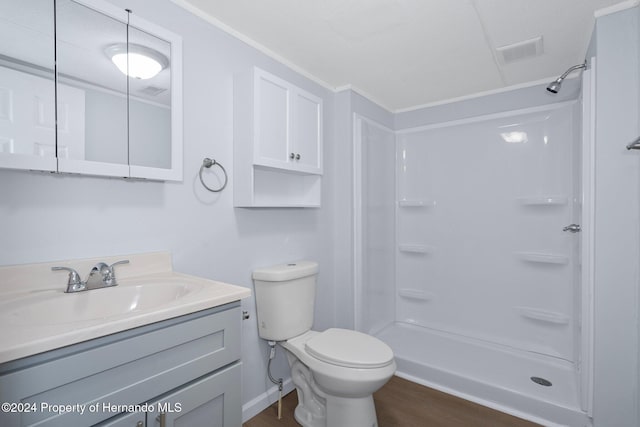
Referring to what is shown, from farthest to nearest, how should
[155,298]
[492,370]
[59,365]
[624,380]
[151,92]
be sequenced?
[492,370], [624,380], [151,92], [155,298], [59,365]

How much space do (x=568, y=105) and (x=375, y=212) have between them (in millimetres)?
1588

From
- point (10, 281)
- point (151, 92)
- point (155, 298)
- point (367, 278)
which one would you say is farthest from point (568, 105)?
point (10, 281)

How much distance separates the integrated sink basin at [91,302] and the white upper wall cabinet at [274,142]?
23.8 inches

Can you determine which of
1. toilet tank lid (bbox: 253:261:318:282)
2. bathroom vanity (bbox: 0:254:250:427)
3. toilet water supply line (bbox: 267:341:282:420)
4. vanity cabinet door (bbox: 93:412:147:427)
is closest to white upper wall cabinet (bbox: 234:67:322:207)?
toilet tank lid (bbox: 253:261:318:282)

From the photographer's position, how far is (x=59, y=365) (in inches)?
28.1

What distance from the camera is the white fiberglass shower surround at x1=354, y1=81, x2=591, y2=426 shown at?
6.91 feet

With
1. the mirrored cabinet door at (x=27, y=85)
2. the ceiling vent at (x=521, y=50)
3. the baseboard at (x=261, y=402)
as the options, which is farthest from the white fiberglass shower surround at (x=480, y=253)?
the mirrored cabinet door at (x=27, y=85)

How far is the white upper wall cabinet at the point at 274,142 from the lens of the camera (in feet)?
5.39

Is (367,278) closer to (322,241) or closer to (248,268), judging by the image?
(322,241)

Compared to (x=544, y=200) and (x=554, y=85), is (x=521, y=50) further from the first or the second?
(x=544, y=200)

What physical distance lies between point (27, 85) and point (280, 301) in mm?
1378

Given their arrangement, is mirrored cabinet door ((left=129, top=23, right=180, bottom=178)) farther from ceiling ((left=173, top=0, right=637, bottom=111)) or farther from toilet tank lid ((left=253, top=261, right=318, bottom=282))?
toilet tank lid ((left=253, top=261, right=318, bottom=282))

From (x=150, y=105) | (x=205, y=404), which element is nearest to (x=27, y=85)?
(x=150, y=105)

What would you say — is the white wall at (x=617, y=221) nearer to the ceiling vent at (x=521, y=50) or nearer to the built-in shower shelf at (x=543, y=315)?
the ceiling vent at (x=521, y=50)
